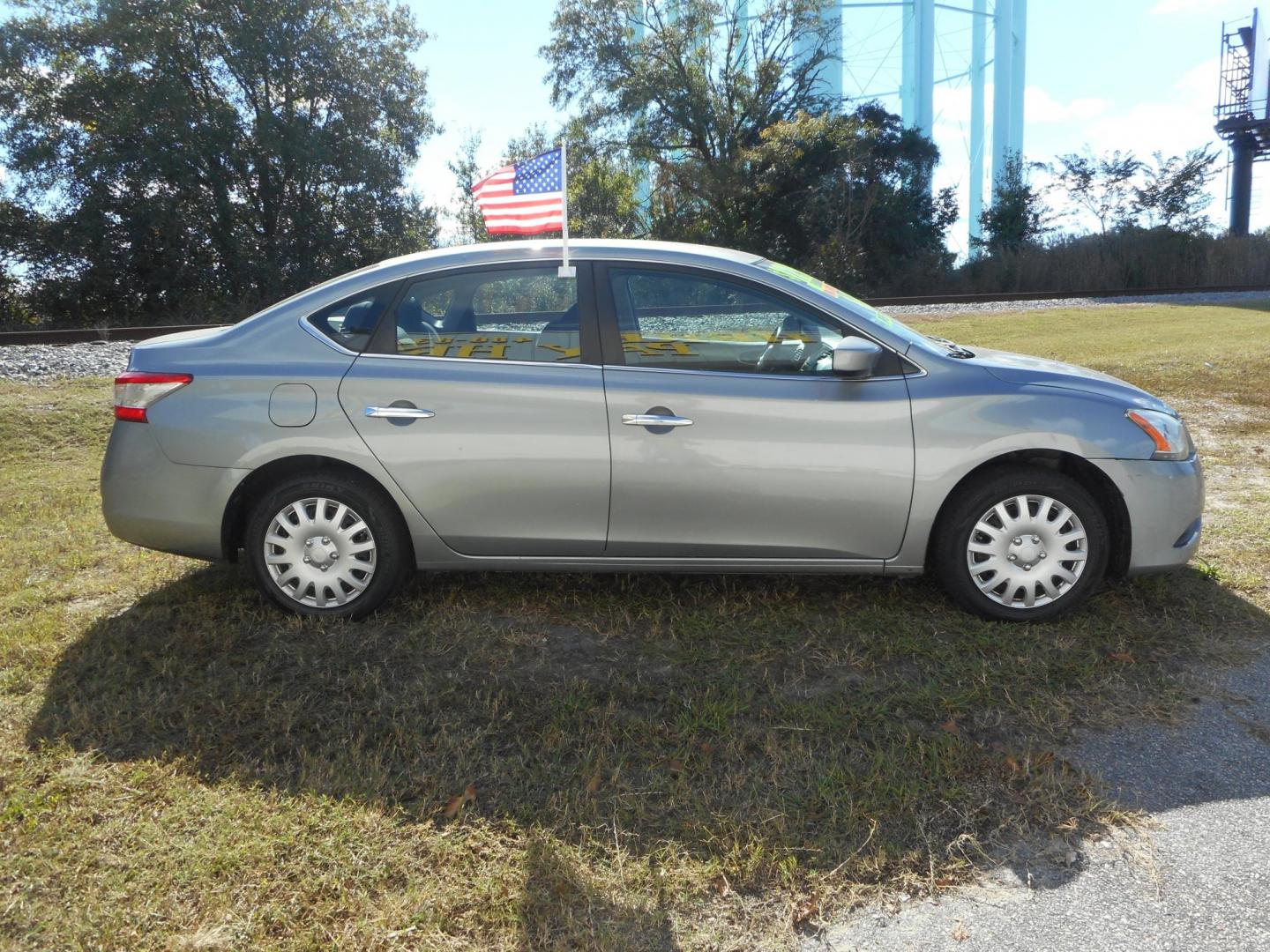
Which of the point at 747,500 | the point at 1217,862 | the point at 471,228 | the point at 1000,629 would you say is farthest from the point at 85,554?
the point at 471,228

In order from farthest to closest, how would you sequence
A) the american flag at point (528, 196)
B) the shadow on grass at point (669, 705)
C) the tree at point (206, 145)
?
1. the tree at point (206, 145)
2. the american flag at point (528, 196)
3. the shadow on grass at point (669, 705)

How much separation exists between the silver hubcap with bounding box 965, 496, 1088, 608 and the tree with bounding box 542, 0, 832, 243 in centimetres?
3390

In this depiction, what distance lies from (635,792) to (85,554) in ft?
13.2

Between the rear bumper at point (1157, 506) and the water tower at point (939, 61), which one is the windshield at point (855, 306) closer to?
the rear bumper at point (1157, 506)

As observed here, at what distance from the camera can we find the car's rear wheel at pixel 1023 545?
4348 mm

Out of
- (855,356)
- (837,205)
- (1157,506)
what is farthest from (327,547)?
(837,205)

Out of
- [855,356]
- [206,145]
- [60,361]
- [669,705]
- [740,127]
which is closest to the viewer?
[669,705]

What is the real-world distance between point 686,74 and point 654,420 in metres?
36.6

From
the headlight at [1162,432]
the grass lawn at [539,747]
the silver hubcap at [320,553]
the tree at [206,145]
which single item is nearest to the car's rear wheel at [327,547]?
the silver hubcap at [320,553]

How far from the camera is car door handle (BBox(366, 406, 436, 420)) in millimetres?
4367

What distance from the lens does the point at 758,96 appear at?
38062 millimetres

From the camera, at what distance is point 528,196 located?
4992mm

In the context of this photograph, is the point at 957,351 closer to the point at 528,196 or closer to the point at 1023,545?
the point at 1023,545

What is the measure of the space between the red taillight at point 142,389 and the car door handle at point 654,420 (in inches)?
76.5
